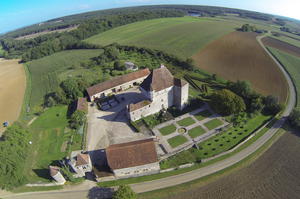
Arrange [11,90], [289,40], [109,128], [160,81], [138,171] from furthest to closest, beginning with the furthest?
1. [289,40]
2. [11,90]
3. [160,81]
4. [109,128]
5. [138,171]

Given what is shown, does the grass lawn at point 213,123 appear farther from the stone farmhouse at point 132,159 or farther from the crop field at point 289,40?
the crop field at point 289,40

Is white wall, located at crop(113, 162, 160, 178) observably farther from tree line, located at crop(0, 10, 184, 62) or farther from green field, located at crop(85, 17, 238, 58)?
tree line, located at crop(0, 10, 184, 62)

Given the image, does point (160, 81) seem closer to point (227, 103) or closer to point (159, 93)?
point (159, 93)

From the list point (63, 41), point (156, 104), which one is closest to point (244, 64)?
point (156, 104)

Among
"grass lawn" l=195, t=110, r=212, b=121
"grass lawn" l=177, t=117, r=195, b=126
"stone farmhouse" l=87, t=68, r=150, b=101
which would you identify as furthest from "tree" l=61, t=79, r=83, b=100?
"grass lawn" l=195, t=110, r=212, b=121

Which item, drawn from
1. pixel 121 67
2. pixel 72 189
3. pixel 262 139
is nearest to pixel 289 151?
pixel 262 139

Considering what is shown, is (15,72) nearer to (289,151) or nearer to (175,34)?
(175,34)
